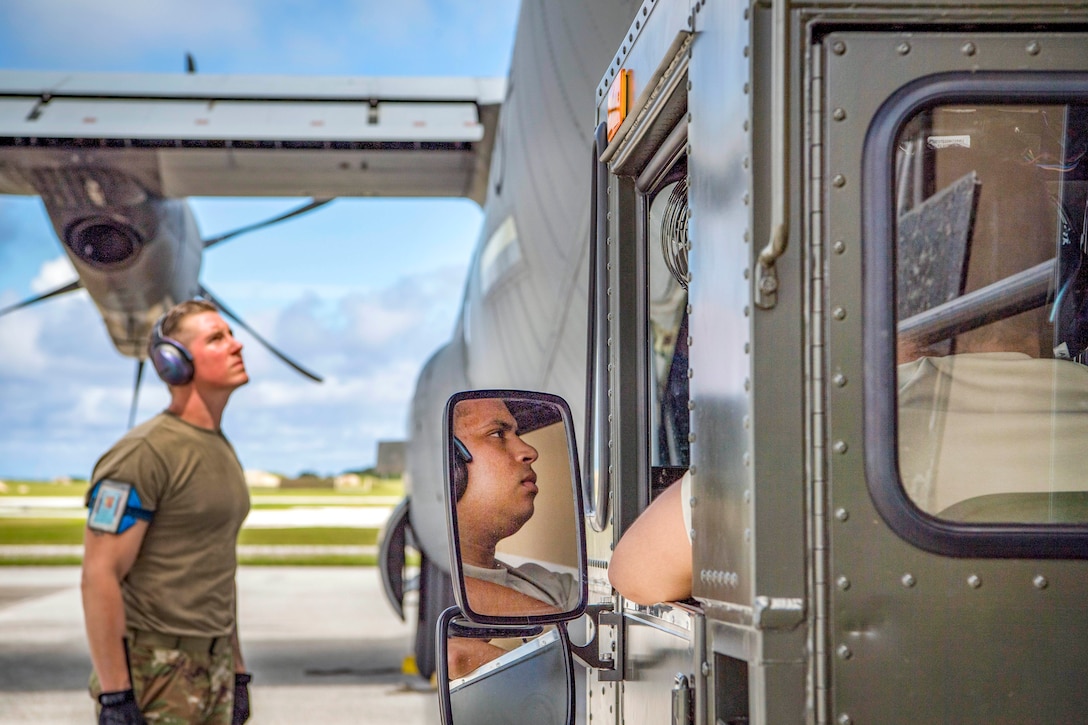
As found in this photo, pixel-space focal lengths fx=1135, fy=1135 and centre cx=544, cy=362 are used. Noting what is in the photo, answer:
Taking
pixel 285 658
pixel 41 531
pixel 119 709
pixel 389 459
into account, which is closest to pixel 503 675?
pixel 119 709

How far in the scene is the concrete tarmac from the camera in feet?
25.6

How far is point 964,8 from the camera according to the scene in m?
1.26

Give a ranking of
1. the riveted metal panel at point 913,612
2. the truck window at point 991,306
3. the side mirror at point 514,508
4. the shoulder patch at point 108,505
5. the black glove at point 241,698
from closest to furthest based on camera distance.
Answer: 1. the riveted metal panel at point 913,612
2. the truck window at point 991,306
3. the side mirror at point 514,508
4. the shoulder patch at point 108,505
5. the black glove at point 241,698

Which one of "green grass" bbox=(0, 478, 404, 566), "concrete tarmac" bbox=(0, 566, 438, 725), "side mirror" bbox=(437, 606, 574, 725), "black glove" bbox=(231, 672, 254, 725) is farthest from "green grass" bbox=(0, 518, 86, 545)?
"side mirror" bbox=(437, 606, 574, 725)

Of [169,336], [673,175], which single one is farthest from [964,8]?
[169,336]

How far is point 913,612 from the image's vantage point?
120 centimetres

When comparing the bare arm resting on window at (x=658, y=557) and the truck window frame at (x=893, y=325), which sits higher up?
the truck window frame at (x=893, y=325)

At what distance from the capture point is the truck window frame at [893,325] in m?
1.22

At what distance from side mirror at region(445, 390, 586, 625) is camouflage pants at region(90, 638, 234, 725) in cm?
183

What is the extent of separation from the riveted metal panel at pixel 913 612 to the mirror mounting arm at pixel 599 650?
87 centimetres

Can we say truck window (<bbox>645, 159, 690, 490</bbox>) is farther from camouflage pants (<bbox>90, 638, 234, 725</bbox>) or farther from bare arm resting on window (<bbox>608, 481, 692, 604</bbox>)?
camouflage pants (<bbox>90, 638, 234, 725</bbox>)

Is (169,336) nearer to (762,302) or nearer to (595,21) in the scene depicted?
(595,21)

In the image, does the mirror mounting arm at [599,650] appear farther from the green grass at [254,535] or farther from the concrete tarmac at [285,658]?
the green grass at [254,535]

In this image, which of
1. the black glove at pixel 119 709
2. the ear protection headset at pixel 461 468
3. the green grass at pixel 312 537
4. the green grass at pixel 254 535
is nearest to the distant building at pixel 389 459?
the black glove at pixel 119 709
